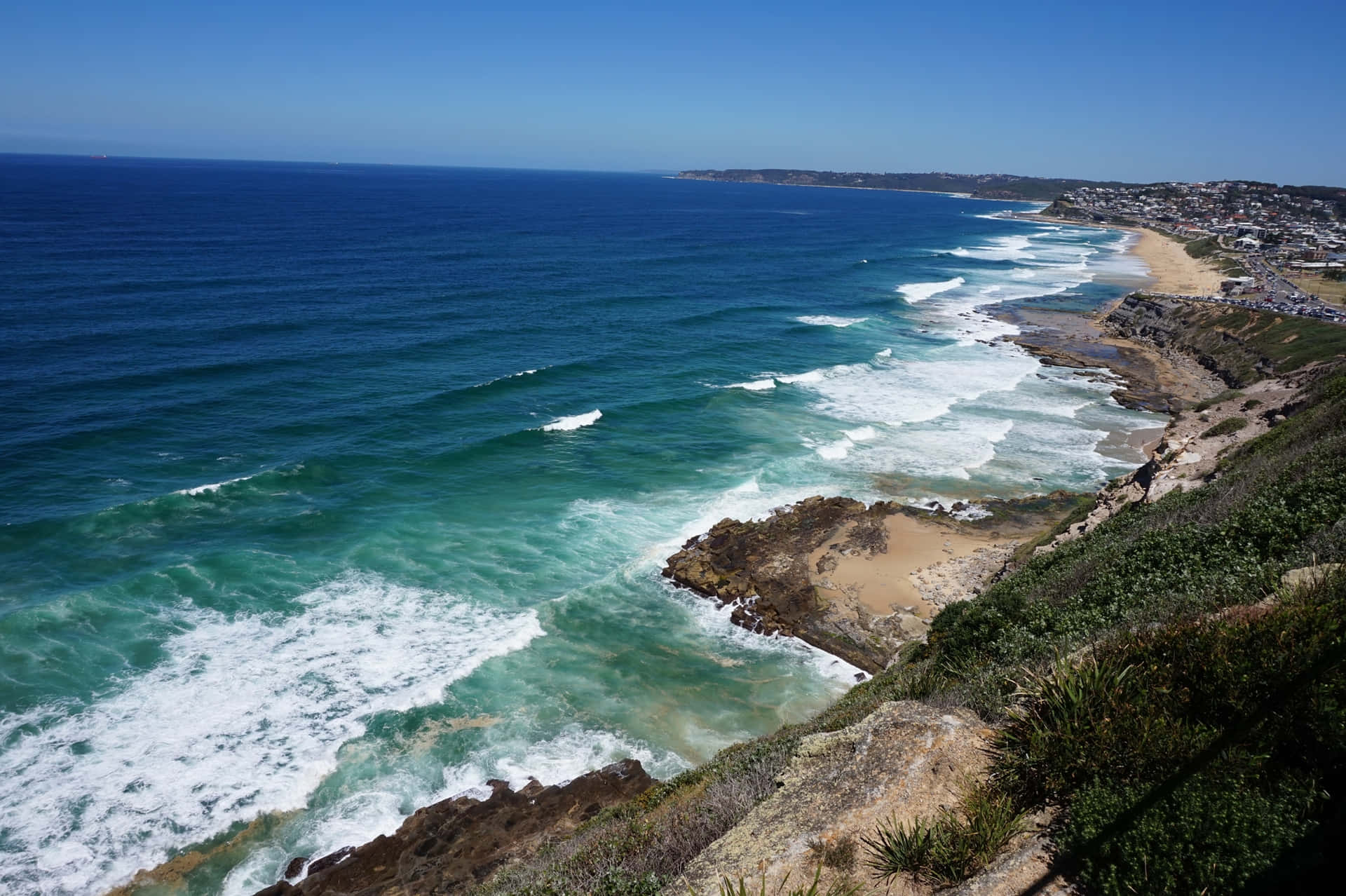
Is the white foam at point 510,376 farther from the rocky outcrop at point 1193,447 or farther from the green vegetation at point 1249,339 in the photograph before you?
the green vegetation at point 1249,339

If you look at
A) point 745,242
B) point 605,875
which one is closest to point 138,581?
point 605,875

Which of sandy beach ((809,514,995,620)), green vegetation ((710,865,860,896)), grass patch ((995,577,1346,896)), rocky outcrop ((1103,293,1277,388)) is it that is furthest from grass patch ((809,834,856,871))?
rocky outcrop ((1103,293,1277,388))

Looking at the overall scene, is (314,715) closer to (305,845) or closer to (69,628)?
(305,845)

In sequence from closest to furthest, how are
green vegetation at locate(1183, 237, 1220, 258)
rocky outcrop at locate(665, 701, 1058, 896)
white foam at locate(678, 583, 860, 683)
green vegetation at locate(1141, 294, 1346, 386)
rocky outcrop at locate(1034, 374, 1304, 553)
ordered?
rocky outcrop at locate(665, 701, 1058, 896), white foam at locate(678, 583, 860, 683), rocky outcrop at locate(1034, 374, 1304, 553), green vegetation at locate(1141, 294, 1346, 386), green vegetation at locate(1183, 237, 1220, 258)

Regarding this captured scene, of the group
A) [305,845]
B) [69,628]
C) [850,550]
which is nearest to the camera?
[305,845]

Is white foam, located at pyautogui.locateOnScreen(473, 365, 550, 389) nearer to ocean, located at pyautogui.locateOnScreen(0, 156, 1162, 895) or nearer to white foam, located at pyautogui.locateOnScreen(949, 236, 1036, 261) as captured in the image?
ocean, located at pyautogui.locateOnScreen(0, 156, 1162, 895)
